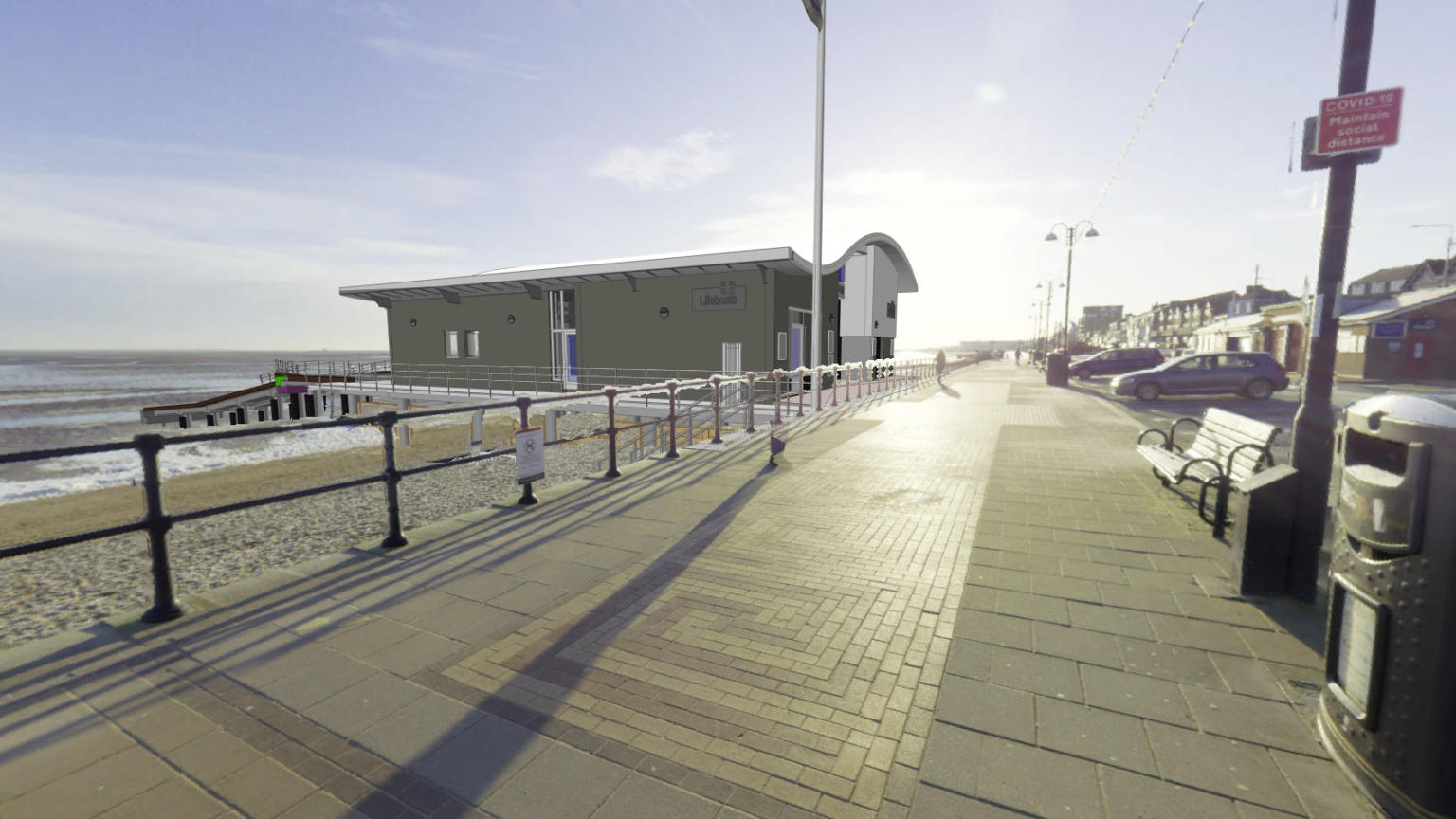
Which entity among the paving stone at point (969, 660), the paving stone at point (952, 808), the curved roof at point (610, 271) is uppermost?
the curved roof at point (610, 271)

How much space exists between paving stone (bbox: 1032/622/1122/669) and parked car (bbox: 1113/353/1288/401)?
1832cm

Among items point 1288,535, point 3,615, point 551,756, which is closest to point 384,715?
point 551,756

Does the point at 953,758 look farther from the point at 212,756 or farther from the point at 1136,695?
the point at 212,756

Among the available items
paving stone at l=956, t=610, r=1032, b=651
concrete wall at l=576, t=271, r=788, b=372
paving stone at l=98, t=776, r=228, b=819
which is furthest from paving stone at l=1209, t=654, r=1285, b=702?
concrete wall at l=576, t=271, r=788, b=372

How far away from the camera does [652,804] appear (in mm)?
2322

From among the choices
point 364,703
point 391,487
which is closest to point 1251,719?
point 364,703

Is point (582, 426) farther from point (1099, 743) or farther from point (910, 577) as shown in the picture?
point (1099, 743)

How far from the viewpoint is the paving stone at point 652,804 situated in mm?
2268

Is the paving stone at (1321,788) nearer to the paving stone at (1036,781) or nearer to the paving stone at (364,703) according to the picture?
the paving stone at (1036,781)

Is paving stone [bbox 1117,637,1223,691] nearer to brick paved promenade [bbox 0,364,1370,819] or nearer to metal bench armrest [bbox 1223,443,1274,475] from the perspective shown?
brick paved promenade [bbox 0,364,1370,819]

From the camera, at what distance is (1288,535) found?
3936 millimetres

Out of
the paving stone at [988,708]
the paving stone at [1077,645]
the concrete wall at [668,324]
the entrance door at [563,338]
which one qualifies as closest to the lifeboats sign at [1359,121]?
the paving stone at [1077,645]

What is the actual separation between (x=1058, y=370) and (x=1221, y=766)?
25.8 meters

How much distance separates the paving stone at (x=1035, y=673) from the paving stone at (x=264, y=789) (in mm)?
3253
